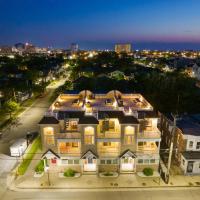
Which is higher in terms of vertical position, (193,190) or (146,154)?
(146,154)

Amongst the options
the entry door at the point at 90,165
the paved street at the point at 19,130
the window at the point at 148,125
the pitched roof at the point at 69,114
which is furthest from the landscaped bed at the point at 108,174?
the paved street at the point at 19,130

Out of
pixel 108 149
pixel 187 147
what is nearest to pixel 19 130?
pixel 108 149

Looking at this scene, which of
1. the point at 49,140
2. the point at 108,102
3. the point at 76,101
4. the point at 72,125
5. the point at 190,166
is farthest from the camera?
the point at 76,101

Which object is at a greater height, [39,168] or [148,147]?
[148,147]

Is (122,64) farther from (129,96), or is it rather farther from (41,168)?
(41,168)

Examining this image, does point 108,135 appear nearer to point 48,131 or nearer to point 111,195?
point 111,195

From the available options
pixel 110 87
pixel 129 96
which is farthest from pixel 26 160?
pixel 110 87
